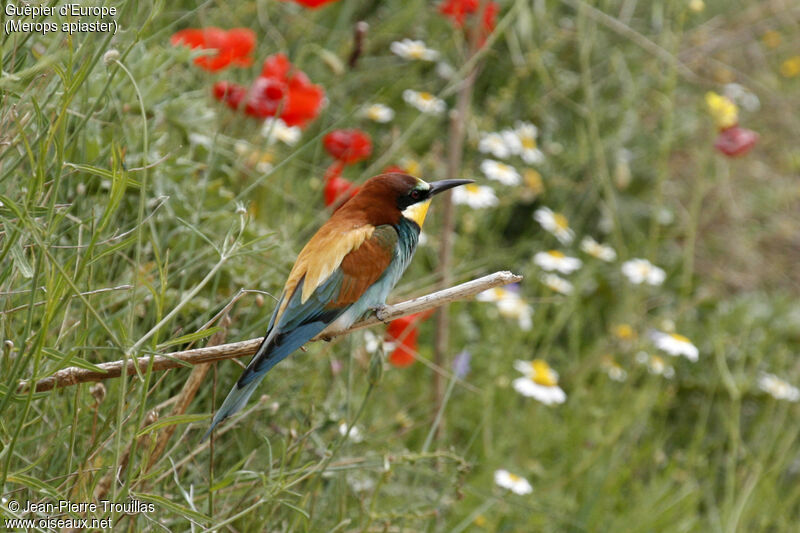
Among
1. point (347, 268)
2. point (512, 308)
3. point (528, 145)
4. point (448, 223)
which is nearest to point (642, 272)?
point (512, 308)

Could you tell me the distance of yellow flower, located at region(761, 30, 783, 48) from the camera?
174 inches

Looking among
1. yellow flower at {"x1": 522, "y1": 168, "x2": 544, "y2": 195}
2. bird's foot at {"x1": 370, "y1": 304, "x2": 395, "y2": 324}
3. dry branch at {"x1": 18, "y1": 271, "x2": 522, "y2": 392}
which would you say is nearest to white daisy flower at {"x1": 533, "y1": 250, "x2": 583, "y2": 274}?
yellow flower at {"x1": 522, "y1": 168, "x2": 544, "y2": 195}

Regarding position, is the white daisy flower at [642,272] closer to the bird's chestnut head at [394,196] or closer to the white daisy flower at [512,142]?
the white daisy flower at [512,142]

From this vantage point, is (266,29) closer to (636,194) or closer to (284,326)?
(636,194)

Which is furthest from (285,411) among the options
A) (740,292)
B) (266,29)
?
(740,292)

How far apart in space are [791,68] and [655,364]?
7.85 feet

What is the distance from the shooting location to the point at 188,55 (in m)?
1.74

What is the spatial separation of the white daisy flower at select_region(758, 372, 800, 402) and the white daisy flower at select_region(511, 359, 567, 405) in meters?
0.76

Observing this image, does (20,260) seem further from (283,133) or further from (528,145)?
(528,145)

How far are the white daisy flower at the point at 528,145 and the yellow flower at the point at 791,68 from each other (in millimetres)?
1797

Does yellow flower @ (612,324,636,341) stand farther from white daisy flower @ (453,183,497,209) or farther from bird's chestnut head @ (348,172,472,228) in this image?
bird's chestnut head @ (348,172,472,228)

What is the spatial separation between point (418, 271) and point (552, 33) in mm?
1187

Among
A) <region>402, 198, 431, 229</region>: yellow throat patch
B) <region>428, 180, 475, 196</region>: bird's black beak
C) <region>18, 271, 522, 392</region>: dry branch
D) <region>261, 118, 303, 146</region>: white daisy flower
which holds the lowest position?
<region>261, 118, 303, 146</region>: white daisy flower

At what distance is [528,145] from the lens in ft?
10.3
